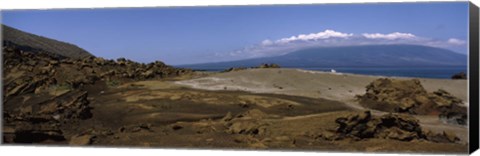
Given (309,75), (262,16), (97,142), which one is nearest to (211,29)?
(262,16)

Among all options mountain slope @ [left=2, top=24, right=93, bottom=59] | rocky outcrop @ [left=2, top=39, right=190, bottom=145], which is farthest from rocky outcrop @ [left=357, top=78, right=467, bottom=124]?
mountain slope @ [left=2, top=24, right=93, bottom=59]

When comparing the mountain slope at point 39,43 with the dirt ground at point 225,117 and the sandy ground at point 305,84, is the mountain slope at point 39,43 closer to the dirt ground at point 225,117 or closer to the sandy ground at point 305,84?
the dirt ground at point 225,117

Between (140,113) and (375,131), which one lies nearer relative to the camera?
(375,131)

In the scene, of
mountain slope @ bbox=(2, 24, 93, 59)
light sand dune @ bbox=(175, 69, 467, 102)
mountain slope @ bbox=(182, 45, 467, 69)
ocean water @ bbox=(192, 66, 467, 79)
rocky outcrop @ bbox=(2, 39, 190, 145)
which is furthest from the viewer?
mountain slope @ bbox=(2, 24, 93, 59)

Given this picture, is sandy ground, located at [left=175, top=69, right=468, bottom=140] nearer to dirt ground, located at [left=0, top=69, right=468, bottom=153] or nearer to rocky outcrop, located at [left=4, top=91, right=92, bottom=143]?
dirt ground, located at [left=0, top=69, right=468, bottom=153]

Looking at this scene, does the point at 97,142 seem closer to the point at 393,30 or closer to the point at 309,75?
the point at 309,75

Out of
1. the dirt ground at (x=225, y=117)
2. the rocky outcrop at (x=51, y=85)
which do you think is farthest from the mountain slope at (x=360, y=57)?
the rocky outcrop at (x=51, y=85)

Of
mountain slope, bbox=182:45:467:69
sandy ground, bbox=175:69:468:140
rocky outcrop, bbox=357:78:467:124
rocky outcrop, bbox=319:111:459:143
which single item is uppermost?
mountain slope, bbox=182:45:467:69
